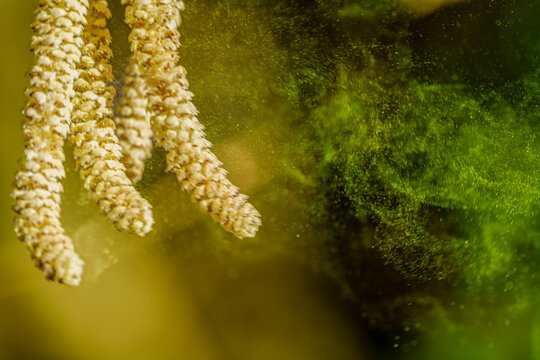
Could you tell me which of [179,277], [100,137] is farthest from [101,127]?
[179,277]

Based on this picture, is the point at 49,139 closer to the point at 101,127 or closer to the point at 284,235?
the point at 101,127

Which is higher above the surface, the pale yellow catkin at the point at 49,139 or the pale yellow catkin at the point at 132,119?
the pale yellow catkin at the point at 132,119

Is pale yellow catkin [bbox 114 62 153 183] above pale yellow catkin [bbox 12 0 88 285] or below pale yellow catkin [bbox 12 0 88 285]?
above

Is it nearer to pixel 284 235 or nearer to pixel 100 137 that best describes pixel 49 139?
pixel 100 137

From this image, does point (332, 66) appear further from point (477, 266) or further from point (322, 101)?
point (477, 266)
